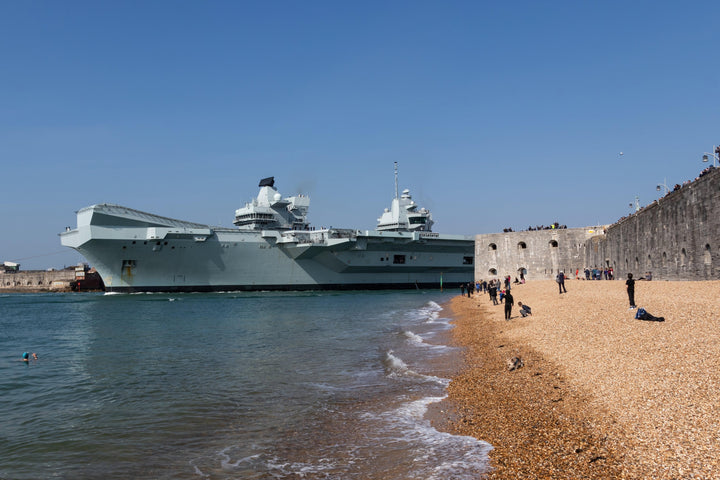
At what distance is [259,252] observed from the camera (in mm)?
48031

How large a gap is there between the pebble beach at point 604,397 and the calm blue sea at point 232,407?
0.65m

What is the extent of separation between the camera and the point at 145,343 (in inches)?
732

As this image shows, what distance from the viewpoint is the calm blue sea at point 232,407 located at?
649 cm

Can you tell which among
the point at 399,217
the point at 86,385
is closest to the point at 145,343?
the point at 86,385

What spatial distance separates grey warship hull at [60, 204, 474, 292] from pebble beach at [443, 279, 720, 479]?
35508 millimetres

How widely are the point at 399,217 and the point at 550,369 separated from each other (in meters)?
56.3

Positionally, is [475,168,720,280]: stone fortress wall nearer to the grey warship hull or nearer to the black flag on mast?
the grey warship hull

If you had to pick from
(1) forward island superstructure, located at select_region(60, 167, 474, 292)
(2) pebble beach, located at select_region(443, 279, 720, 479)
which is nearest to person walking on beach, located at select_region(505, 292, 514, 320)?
(2) pebble beach, located at select_region(443, 279, 720, 479)

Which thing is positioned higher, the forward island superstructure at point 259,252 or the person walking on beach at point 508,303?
the forward island superstructure at point 259,252

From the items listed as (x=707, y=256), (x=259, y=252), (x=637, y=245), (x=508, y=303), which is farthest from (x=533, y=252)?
(x=259, y=252)

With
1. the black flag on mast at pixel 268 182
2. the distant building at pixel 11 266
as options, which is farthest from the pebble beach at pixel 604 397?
the distant building at pixel 11 266

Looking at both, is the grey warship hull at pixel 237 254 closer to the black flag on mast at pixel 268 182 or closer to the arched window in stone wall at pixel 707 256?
the black flag on mast at pixel 268 182

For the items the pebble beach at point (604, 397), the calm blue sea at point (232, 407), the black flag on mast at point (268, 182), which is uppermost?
the black flag on mast at point (268, 182)

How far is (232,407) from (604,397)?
6.40 m
